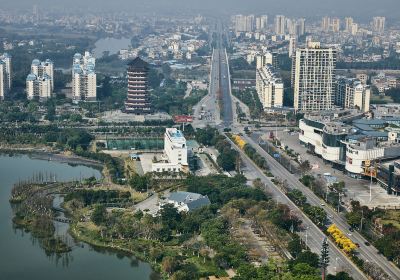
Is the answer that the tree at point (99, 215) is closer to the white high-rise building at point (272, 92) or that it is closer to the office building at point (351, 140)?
the office building at point (351, 140)

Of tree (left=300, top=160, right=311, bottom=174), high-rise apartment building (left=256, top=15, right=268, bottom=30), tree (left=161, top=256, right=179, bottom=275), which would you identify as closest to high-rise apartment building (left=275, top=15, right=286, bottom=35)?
high-rise apartment building (left=256, top=15, right=268, bottom=30)

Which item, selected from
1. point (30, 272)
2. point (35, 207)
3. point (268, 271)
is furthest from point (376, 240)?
point (35, 207)

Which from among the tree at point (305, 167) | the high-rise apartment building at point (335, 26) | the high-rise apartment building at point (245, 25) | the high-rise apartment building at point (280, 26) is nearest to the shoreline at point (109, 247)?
the tree at point (305, 167)

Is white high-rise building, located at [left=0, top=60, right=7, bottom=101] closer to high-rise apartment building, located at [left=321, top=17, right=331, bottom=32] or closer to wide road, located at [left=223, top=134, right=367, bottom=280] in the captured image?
wide road, located at [left=223, top=134, right=367, bottom=280]

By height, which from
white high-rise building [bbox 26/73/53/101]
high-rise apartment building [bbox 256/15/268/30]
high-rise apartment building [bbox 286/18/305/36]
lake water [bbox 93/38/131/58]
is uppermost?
high-rise apartment building [bbox 256/15/268/30]

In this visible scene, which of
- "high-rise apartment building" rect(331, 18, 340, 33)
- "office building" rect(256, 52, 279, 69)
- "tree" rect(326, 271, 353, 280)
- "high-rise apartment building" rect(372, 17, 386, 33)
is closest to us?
"tree" rect(326, 271, 353, 280)

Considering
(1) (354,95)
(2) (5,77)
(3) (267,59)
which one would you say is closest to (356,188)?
(1) (354,95)
